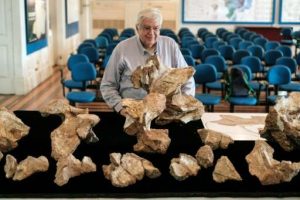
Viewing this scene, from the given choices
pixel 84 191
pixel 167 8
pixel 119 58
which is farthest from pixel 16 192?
pixel 167 8

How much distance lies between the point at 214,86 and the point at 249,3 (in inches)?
340

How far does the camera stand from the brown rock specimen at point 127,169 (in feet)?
6.32

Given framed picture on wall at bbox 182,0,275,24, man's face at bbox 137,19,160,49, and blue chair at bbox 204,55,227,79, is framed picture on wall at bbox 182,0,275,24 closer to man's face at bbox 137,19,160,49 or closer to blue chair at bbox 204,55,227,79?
blue chair at bbox 204,55,227,79

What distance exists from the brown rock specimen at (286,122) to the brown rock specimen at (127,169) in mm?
667

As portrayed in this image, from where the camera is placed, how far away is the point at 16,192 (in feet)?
6.11

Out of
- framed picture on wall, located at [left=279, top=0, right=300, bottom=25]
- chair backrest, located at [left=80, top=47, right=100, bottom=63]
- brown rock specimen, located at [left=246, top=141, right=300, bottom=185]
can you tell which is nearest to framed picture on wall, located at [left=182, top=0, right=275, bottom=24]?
framed picture on wall, located at [left=279, top=0, right=300, bottom=25]

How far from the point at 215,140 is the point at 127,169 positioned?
51cm

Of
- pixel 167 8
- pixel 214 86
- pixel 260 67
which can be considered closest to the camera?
pixel 214 86

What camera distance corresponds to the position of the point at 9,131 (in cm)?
221

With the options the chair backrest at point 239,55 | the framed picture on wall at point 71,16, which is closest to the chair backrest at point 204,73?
the chair backrest at point 239,55

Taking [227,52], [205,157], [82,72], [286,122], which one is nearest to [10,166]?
[205,157]

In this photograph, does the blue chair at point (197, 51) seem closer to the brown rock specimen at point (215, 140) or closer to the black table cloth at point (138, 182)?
the black table cloth at point (138, 182)

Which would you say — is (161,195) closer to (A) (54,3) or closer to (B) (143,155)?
(B) (143,155)

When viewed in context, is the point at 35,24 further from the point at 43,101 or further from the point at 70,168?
the point at 70,168
